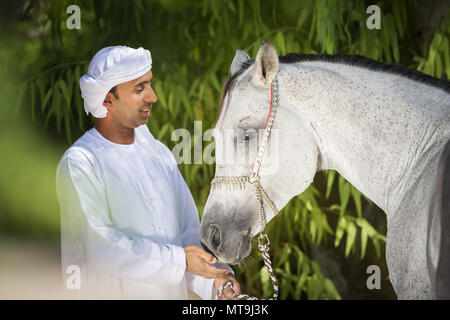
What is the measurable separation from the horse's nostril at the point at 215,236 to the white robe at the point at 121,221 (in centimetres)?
10

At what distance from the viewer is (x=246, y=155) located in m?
1.27

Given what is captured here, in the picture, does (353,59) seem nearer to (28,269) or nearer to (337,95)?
(337,95)

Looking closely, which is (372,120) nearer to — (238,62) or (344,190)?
(238,62)

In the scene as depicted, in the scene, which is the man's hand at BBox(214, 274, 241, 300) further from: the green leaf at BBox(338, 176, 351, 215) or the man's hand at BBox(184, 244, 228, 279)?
the green leaf at BBox(338, 176, 351, 215)

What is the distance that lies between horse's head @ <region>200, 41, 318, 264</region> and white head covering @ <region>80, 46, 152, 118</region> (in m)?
0.26

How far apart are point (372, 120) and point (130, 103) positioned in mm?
627

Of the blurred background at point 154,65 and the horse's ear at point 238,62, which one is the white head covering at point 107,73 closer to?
the horse's ear at point 238,62

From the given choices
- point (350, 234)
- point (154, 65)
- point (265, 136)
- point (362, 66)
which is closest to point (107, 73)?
point (265, 136)

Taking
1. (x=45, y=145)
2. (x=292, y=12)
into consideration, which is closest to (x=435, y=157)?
(x=292, y=12)

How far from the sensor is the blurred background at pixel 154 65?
2324mm

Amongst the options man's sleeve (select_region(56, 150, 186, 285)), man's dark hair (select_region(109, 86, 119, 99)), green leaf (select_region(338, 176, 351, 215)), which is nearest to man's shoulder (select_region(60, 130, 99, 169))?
man's sleeve (select_region(56, 150, 186, 285))

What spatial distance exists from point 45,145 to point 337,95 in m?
1.63

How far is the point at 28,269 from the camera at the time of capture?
2311 millimetres

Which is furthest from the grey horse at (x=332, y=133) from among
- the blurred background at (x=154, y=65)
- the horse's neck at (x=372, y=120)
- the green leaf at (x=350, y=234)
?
the green leaf at (x=350, y=234)
